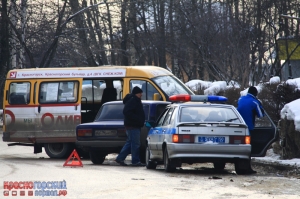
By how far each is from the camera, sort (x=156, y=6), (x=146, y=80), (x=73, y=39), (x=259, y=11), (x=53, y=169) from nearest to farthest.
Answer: (x=53, y=169) → (x=146, y=80) → (x=73, y=39) → (x=259, y=11) → (x=156, y=6)

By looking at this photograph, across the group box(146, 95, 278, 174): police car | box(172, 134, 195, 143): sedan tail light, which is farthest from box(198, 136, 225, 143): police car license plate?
box(172, 134, 195, 143): sedan tail light

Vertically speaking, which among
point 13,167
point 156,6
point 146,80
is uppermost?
point 156,6

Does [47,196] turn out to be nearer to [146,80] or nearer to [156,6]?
[146,80]

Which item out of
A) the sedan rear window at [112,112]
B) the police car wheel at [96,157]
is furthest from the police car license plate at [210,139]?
the police car wheel at [96,157]

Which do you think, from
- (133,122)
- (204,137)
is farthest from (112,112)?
(204,137)

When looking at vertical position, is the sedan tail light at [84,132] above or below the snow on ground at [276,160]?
above

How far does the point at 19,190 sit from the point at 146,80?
378 inches

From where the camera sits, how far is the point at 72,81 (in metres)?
20.6

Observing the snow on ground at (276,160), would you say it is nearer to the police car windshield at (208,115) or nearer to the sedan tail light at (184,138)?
the police car windshield at (208,115)

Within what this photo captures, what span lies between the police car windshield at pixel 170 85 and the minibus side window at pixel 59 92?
2.21 m

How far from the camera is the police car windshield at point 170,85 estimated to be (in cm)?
2017

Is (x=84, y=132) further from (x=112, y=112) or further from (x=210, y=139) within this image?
(x=210, y=139)

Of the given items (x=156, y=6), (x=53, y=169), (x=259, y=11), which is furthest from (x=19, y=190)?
(x=156, y=6)

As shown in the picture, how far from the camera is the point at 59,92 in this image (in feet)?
67.7
